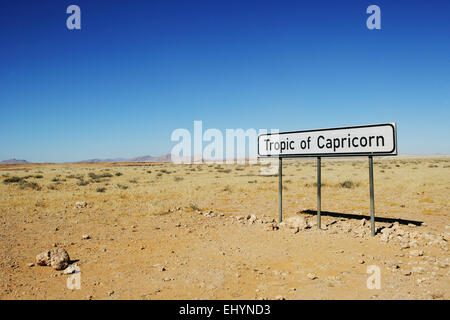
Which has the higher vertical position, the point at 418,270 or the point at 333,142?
the point at 333,142

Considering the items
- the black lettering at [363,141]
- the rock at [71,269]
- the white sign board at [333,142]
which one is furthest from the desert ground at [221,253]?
the black lettering at [363,141]

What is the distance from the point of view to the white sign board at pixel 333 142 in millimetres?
6590

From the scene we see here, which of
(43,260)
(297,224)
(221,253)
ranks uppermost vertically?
(297,224)

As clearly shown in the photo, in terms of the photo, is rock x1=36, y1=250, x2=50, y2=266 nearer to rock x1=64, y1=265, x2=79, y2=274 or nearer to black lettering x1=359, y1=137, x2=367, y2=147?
rock x1=64, y1=265, x2=79, y2=274

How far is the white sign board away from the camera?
21.6 ft

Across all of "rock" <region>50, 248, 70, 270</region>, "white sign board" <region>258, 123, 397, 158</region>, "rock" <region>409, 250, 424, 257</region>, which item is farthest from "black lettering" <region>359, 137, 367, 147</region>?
"rock" <region>50, 248, 70, 270</region>

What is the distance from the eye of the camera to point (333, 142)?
24.8 feet

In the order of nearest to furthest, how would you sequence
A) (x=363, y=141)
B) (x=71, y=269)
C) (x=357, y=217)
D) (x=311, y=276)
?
(x=311, y=276), (x=71, y=269), (x=363, y=141), (x=357, y=217)

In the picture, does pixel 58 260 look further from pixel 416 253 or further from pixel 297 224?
pixel 416 253

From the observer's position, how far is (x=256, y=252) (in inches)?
234

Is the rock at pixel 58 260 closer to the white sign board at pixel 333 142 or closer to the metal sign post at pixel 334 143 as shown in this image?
the metal sign post at pixel 334 143

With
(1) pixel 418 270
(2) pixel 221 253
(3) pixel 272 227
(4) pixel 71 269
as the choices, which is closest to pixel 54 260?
(4) pixel 71 269

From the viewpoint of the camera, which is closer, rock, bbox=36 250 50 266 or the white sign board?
rock, bbox=36 250 50 266
